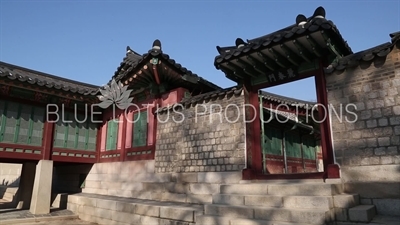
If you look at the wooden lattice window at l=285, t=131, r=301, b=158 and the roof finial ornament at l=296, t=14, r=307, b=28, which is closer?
the roof finial ornament at l=296, t=14, r=307, b=28

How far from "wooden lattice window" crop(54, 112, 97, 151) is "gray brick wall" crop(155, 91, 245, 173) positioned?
397 centimetres

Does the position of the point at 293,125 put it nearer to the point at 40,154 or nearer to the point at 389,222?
the point at 389,222

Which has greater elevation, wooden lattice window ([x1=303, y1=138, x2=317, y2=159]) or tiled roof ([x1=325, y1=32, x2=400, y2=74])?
tiled roof ([x1=325, y1=32, x2=400, y2=74])

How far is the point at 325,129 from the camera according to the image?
592 centimetres

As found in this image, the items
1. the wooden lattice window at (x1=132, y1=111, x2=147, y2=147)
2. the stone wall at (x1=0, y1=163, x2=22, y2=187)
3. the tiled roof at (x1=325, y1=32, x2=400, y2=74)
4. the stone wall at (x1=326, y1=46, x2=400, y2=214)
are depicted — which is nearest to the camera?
the stone wall at (x1=326, y1=46, x2=400, y2=214)

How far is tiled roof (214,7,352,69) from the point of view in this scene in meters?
5.41

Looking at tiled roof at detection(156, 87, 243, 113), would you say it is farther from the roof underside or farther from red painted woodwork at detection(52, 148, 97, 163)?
red painted woodwork at detection(52, 148, 97, 163)

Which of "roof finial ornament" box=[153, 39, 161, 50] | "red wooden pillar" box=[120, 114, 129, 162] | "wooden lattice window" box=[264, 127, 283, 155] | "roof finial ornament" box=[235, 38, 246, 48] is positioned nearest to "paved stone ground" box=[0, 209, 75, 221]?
"red wooden pillar" box=[120, 114, 129, 162]

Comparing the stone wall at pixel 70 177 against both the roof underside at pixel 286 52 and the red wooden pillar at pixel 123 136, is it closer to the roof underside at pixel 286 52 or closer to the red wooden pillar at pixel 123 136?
the red wooden pillar at pixel 123 136

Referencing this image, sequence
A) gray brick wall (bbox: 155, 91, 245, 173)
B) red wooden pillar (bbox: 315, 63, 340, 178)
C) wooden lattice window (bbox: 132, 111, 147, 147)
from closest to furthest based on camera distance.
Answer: red wooden pillar (bbox: 315, 63, 340, 178) → gray brick wall (bbox: 155, 91, 245, 173) → wooden lattice window (bbox: 132, 111, 147, 147)

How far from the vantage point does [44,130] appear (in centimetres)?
1029

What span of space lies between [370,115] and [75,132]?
33.2ft

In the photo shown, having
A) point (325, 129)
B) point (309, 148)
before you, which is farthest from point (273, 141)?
point (325, 129)

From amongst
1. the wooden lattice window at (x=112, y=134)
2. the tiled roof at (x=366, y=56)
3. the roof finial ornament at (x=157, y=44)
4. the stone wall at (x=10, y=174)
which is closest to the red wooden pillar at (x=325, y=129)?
the tiled roof at (x=366, y=56)
